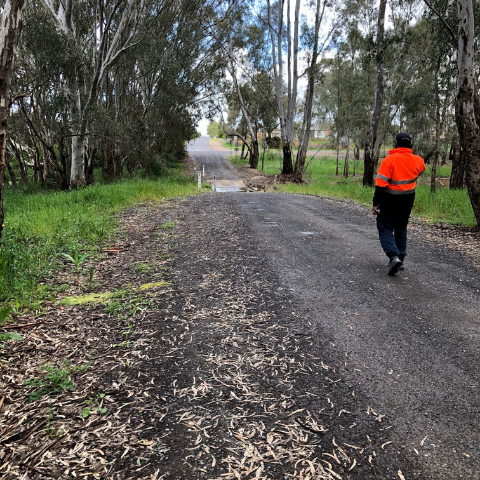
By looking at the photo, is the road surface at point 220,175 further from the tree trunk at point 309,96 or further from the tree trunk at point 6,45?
the tree trunk at point 6,45

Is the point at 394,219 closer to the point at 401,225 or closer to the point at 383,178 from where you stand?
the point at 401,225

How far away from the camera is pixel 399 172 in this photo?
17.3ft

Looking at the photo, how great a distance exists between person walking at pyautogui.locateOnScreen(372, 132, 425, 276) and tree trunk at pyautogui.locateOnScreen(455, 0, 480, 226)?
3.79 metres

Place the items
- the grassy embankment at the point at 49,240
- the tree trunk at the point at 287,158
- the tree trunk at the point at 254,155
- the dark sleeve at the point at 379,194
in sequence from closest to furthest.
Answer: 1. the grassy embankment at the point at 49,240
2. the dark sleeve at the point at 379,194
3. the tree trunk at the point at 287,158
4. the tree trunk at the point at 254,155

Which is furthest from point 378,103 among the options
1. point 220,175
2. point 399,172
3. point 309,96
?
point 220,175

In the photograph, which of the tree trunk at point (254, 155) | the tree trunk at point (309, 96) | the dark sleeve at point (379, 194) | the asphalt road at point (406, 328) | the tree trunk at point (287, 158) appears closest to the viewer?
the asphalt road at point (406, 328)

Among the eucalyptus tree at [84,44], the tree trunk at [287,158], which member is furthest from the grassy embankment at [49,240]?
the tree trunk at [287,158]

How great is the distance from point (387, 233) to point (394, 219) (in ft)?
0.81

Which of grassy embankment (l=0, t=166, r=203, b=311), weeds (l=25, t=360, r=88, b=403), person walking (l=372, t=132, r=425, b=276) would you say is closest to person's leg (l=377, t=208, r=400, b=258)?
person walking (l=372, t=132, r=425, b=276)

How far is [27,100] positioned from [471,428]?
89.6 feet

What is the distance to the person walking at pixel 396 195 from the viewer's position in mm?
5250

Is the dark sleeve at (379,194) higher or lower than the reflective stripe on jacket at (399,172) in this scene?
lower

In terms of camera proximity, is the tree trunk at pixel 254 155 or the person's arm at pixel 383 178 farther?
the tree trunk at pixel 254 155

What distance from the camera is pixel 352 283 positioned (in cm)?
491
